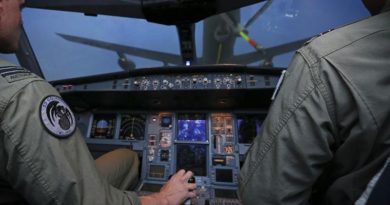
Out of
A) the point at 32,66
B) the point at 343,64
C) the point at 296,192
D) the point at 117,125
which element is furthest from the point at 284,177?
the point at 32,66

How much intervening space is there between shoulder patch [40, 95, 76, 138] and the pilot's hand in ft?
1.07

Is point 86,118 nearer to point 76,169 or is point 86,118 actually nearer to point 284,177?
point 76,169

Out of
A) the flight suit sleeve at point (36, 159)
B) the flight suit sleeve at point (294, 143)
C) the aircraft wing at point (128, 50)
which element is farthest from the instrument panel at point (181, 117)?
the aircraft wing at point (128, 50)

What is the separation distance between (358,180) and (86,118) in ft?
7.04

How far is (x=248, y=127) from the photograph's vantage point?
200 centimetres

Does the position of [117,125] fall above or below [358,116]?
above

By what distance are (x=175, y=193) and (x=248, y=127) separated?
122 cm

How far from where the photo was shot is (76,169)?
1.91ft

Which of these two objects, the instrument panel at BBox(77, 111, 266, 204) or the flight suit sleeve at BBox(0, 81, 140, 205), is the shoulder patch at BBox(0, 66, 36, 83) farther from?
the instrument panel at BBox(77, 111, 266, 204)

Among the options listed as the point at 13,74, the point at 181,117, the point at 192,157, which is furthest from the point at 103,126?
the point at 13,74

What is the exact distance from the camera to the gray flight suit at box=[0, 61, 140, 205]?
0.54 metres

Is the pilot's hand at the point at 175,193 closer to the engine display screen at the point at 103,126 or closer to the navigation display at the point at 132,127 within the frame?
the navigation display at the point at 132,127

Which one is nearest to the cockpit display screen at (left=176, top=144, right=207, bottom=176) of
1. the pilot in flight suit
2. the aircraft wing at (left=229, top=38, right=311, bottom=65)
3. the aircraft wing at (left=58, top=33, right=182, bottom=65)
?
the pilot in flight suit

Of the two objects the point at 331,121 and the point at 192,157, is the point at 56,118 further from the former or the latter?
the point at 192,157
